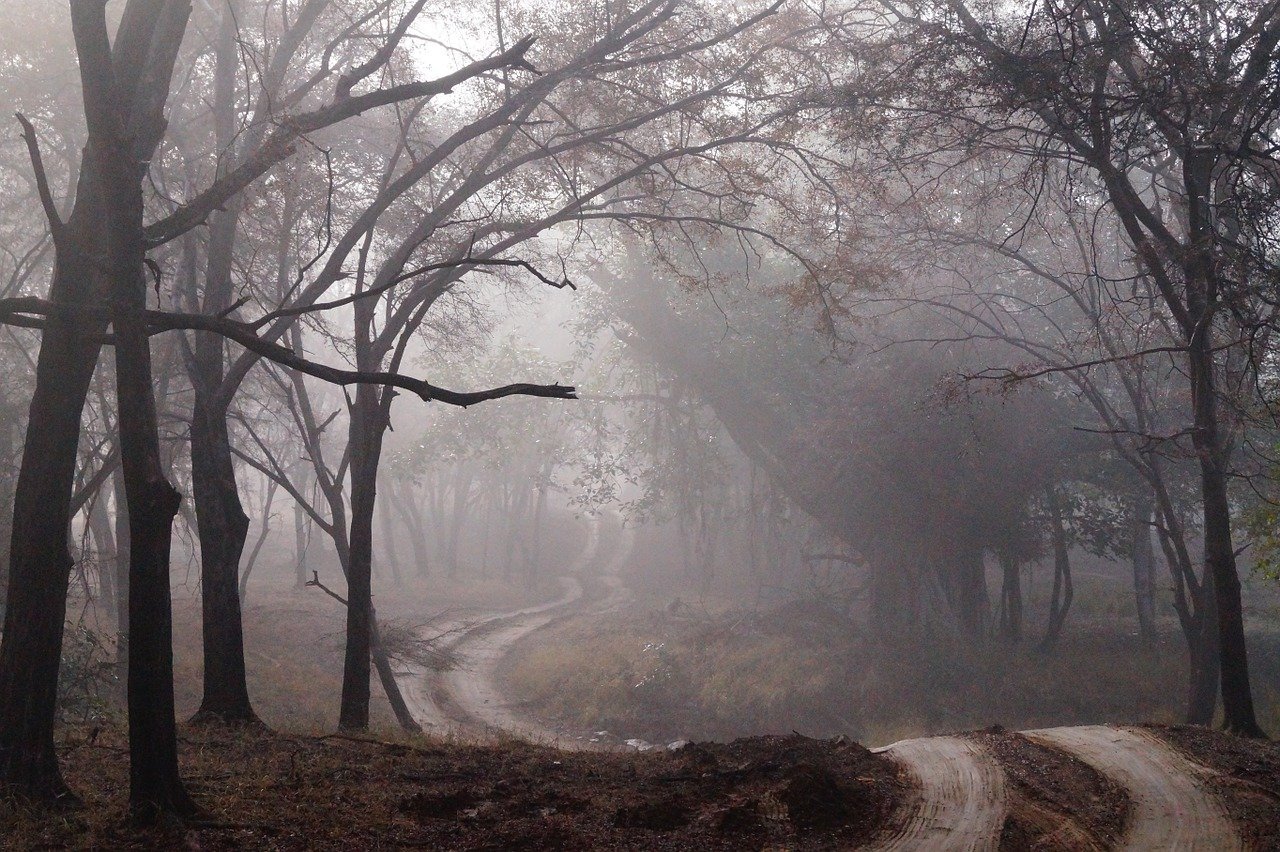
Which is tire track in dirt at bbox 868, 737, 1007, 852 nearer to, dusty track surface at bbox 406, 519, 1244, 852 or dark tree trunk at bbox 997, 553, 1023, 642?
dusty track surface at bbox 406, 519, 1244, 852

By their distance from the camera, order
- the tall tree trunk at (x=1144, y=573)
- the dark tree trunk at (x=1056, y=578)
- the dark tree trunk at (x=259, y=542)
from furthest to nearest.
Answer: the dark tree trunk at (x=259, y=542)
the tall tree trunk at (x=1144, y=573)
the dark tree trunk at (x=1056, y=578)

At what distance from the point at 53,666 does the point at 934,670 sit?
1675 centimetres

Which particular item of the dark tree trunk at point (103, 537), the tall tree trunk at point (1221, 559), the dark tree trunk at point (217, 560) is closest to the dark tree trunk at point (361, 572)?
the dark tree trunk at point (217, 560)

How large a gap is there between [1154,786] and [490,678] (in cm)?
1844

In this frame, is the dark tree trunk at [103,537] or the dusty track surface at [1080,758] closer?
the dusty track surface at [1080,758]

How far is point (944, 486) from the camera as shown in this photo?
19.2m

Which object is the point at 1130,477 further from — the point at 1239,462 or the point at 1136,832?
the point at 1136,832

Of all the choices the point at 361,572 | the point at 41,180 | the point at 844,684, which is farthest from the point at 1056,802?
Answer: the point at 844,684

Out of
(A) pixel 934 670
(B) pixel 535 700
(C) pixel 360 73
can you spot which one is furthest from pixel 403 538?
(C) pixel 360 73

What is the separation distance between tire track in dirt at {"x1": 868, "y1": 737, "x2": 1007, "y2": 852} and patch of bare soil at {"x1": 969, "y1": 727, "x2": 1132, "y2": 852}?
0.09 meters

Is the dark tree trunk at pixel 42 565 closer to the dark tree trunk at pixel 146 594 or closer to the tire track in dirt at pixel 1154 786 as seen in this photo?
the dark tree trunk at pixel 146 594

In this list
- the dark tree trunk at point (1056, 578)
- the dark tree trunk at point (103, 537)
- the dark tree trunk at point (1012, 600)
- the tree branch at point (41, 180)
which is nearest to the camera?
the tree branch at point (41, 180)

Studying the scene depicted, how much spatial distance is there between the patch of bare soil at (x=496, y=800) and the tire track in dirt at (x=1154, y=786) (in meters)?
1.43

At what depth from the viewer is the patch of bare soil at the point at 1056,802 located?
17.8 ft
